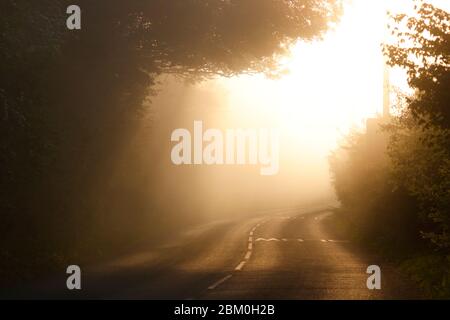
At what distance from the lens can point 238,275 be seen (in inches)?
881

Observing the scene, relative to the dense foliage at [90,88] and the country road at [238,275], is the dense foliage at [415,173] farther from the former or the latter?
the dense foliage at [90,88]

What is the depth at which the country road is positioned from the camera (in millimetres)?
17703

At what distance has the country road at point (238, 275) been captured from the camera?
1770 centimetres

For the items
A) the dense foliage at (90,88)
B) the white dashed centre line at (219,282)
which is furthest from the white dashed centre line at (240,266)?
the dense foliage at (90,88)

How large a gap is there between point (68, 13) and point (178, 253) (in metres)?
9.59

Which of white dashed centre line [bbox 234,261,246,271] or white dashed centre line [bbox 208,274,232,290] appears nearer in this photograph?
white dashed centre line [bbox 208,274,232,290]

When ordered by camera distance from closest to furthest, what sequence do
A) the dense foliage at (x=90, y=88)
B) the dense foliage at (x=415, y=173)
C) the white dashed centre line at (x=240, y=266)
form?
the dense foliage at (x=415, y=173) → the dense foliage at (x=90, y=88) → the white dashed centre line at (x=240, y=266)

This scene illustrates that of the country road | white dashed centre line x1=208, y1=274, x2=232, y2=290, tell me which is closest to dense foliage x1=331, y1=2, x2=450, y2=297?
the country road

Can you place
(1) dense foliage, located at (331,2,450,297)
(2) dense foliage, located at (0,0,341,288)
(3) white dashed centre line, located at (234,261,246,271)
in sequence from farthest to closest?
1. (3) white dashed centre line, located at (234,261,246,271)
2. (2) dense foliage, located at (0,0,341,288)
3. (1) dense foliage, located at (331,2,450,297)

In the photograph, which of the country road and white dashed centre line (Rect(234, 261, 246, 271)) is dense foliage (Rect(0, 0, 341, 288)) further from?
white dashed centre line (Rect(234, 261, 246, 271))

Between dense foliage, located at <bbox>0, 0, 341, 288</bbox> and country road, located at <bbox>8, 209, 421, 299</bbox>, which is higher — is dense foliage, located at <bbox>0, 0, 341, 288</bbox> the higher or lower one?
the higher one

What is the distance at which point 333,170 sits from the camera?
59125mm

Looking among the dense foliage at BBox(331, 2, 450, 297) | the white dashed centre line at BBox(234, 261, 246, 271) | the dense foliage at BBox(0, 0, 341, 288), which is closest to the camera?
the dense foliage at BBox(331, 2, 450, 297)
